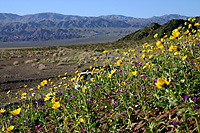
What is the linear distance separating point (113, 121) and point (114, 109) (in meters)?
0.29

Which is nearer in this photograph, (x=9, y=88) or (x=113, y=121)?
(x=113, y=121)

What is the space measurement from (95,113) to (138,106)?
949mm

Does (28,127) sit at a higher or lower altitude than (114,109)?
lower

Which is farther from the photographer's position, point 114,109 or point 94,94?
point 94,94

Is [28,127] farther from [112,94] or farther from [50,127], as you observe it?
[112,94]

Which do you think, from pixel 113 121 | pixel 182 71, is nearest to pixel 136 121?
pixel 113 121

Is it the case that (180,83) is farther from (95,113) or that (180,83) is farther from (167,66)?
(95,113)

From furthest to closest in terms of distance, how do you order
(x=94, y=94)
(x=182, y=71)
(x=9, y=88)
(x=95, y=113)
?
1. (x=9, y=88)
2. (x=94, y=94)
3. (x=95, y=113)
4. (x=182, y=71)

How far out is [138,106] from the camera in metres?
3.43

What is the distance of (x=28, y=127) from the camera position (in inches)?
170

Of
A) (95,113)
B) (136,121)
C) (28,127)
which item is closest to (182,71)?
(136,121)

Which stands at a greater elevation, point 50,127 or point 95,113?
point 95,113

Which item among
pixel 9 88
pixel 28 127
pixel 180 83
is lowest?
pixel 9 88

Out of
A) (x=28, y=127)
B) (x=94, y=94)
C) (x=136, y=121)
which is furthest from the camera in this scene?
(x=94, y=94)
